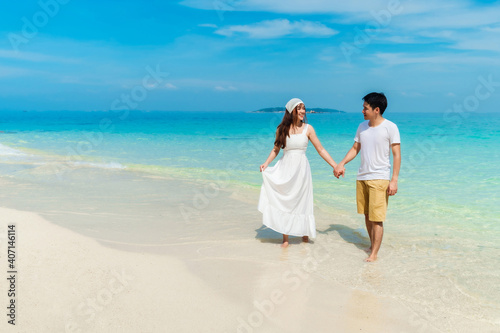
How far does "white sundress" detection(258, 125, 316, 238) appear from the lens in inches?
230

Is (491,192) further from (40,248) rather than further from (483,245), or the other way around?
(40,248)

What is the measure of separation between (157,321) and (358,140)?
11.3 ft

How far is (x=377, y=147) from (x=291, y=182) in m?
1.35

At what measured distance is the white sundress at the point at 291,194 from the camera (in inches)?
230

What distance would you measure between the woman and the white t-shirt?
63cm

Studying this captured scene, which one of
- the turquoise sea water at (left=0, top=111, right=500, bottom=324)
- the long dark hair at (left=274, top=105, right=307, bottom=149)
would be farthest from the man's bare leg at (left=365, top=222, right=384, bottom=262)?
the long dark hair at (left=274, top=105, right=307, bottom=149)

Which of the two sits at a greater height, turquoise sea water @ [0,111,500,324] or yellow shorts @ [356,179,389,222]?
yellow shorts @ [356,179,389,222]

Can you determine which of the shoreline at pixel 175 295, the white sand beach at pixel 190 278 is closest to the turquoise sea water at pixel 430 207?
the white sand beach at pixel 190 278

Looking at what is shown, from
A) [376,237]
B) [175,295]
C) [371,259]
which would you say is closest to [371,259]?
[371,259]

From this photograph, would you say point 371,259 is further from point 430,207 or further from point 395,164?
point 430,207

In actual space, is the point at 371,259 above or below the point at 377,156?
below

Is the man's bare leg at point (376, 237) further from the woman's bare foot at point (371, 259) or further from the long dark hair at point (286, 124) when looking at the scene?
the long dark hair at point (286, 124)

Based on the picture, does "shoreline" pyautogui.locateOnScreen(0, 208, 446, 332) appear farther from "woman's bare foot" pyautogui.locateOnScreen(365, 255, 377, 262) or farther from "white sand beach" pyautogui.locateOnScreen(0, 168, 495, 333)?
"woman's bare foot" pyautogui.locateOnScreen(365, 255, 377, 262)

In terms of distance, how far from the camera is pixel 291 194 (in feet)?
19.4
